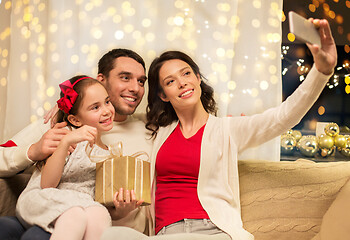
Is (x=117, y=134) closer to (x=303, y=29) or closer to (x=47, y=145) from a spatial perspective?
(x=47, y=145)

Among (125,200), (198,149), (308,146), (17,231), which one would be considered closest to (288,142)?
(308,146)

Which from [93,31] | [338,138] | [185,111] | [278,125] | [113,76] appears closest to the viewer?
[278,125]

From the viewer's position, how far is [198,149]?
157cm

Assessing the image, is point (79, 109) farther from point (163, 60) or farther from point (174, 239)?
point (174, 239)

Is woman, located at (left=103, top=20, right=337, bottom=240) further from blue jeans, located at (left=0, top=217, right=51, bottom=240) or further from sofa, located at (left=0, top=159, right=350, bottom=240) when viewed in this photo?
blue jeans, located at (left=0, top=217, right=51, bottom=240)

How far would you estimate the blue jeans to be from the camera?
1.25 m

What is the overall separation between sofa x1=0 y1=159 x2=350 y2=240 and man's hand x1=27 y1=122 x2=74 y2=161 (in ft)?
0.67

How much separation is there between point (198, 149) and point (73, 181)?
0.52 m

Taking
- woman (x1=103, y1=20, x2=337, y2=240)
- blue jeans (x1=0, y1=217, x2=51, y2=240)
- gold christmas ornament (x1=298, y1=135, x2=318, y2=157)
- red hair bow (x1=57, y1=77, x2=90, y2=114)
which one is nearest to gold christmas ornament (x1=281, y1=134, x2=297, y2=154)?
gold christmas ornament (x1=298, y1=135, x2=318, y2=157)

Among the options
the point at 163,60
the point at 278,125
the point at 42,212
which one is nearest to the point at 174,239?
the point at 42,212

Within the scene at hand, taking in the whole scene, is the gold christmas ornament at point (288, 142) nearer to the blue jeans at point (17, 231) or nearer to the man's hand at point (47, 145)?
the man's hand at point (47, 145)

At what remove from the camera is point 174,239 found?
1254 millimetres

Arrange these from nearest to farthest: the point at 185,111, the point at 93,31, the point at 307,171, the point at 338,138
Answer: the point at 307,171 → the point at 185,111 → the point at 93,31 → the point at 338,138

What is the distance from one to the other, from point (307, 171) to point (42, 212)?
3.44 ft
